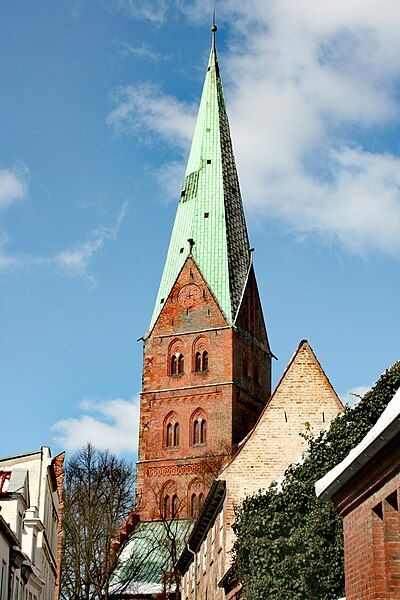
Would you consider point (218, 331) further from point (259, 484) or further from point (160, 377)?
point (259, 484)

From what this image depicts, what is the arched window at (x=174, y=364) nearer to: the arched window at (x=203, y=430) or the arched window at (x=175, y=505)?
the arched window at (x=203, y=430)

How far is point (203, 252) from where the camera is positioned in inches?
3263

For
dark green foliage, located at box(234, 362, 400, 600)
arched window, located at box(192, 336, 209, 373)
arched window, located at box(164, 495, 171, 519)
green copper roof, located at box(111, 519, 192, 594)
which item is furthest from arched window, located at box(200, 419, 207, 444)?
dark green foliage, located at box(234, 362, 400, 600)

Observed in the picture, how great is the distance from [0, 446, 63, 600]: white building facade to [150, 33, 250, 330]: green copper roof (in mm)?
37275

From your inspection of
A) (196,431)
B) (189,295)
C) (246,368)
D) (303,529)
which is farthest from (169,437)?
(303,529)

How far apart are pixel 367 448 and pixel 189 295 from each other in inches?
2902

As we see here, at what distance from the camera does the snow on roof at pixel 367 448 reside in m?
8.07

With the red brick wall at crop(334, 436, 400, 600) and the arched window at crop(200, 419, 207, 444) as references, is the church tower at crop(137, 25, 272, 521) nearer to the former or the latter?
the arched window at crop(200, 419, 207, 444)

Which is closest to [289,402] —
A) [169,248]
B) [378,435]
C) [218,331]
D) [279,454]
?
[279,454]

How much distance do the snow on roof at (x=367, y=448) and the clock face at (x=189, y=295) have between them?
71065mm

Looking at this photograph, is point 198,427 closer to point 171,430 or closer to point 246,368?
point 171,430

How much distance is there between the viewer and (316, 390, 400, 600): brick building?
8578 mm

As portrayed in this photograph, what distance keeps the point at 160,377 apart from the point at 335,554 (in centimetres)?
6301

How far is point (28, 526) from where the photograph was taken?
32.9 m
